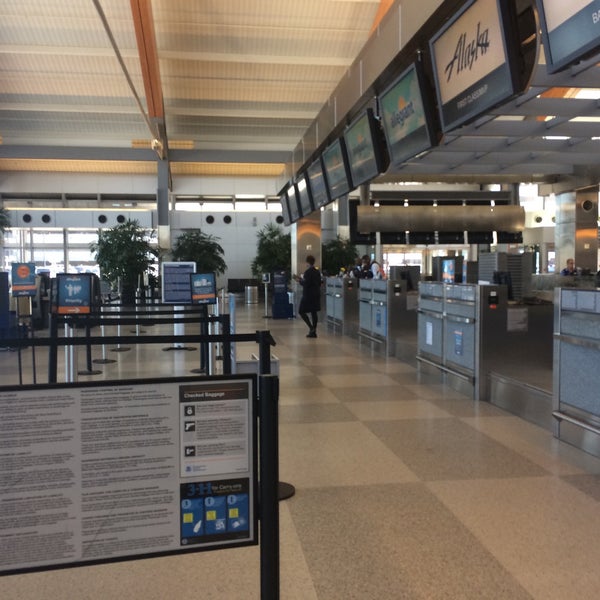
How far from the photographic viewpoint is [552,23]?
4.05 metres

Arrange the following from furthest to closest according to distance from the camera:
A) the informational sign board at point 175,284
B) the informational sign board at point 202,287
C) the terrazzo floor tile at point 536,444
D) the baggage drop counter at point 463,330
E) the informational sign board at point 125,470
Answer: the informational sign board at point 175,284
the informational sign board at point 202,287
the baggage drop counter at point 463,330
the terrazzo floor tile at point 536,444
the informational sign board at point 125,470

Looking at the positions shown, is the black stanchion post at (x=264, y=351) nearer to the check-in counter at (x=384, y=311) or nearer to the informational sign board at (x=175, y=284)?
the check-in counter at (x=384, y=311)

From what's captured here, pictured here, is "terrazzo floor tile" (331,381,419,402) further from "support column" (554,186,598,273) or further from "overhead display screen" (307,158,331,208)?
"support column" (554,186,598,273)

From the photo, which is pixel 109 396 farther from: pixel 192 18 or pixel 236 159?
pixel 236 159

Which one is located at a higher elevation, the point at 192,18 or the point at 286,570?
the point at 192,18

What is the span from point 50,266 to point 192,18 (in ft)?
71.6

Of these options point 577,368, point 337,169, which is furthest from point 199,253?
point 577,368

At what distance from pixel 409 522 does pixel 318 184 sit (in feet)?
38.4

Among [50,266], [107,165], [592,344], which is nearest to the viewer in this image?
[592,344]

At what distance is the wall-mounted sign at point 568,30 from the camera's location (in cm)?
369

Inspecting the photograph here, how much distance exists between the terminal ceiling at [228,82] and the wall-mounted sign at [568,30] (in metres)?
2.48

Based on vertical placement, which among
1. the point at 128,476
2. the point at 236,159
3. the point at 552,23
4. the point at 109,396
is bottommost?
the point at 128,476

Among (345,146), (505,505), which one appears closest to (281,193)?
(345,146)

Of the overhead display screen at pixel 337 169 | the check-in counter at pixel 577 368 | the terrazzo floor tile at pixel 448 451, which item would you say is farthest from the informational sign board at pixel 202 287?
the check-in counter at pixel 577 368
